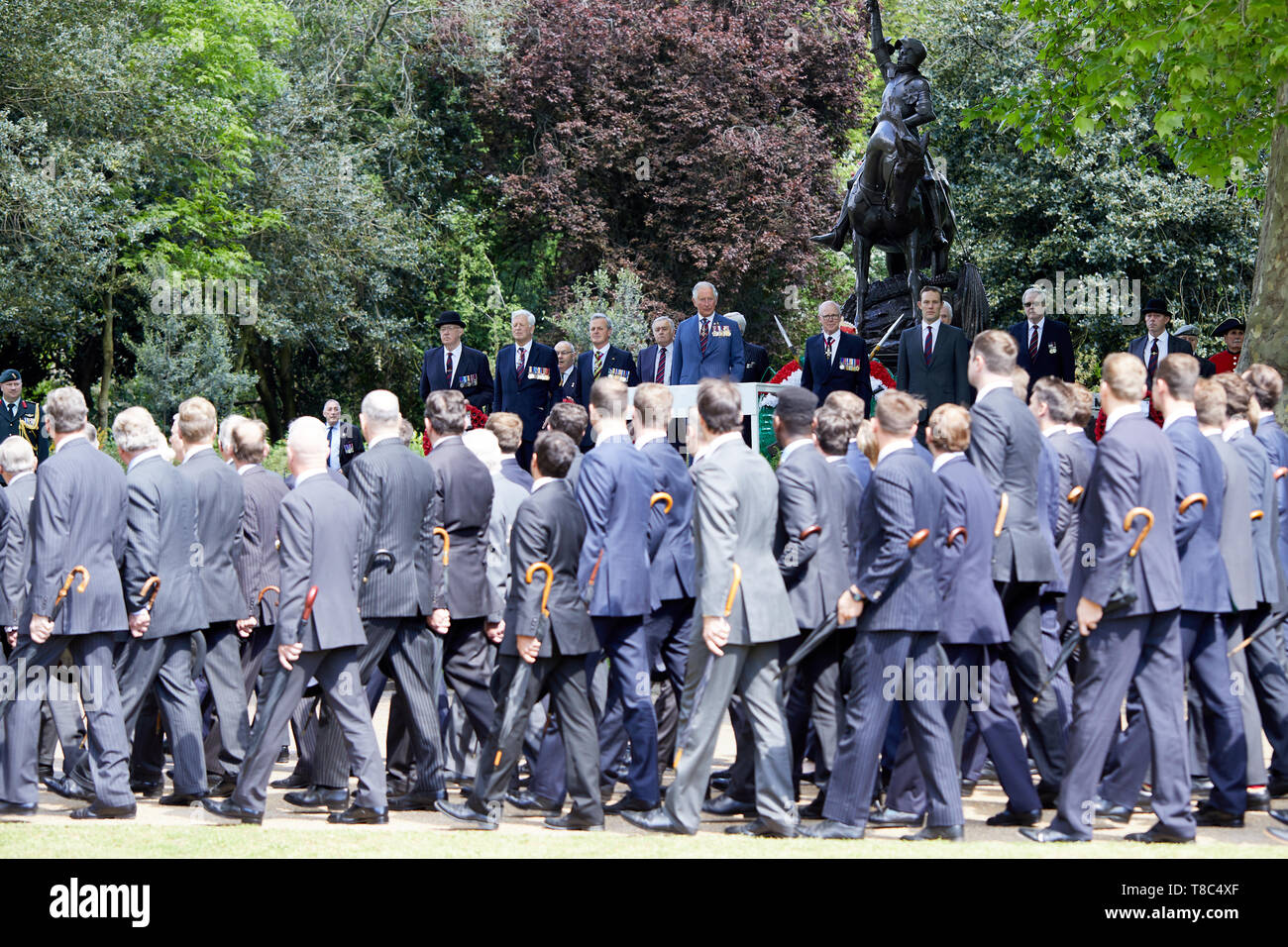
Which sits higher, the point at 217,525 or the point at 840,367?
the point at 840,367

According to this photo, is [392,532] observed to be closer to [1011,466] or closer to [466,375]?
[1011,466]

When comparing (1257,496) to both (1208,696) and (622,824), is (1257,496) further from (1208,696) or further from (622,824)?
(622,824)

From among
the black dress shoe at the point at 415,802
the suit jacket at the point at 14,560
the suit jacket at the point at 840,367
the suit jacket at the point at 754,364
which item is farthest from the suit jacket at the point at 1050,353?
the suit jacket at the point at 14,560

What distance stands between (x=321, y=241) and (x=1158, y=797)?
78.9 ft

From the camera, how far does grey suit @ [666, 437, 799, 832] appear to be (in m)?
6.74

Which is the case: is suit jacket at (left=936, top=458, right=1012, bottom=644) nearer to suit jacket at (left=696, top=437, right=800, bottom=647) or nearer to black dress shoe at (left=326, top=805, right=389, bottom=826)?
suit jacket at (left=696, top=437, right=800, bottom=647)

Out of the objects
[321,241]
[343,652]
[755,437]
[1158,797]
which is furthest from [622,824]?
[321,241]

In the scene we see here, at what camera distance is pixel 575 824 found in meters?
7.18

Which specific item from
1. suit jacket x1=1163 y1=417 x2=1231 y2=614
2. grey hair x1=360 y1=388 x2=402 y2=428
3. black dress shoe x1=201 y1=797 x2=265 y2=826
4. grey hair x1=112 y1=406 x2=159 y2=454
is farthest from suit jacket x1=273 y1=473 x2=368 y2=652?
suit jacket x1=1163 y1=417 x2=1231 y2=614

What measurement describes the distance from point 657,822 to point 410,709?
4.88 ft

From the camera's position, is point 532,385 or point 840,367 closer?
point 840,367

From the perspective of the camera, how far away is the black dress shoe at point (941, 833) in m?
6.59

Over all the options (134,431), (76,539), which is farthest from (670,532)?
(76,539)

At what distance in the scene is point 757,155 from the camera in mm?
29781
